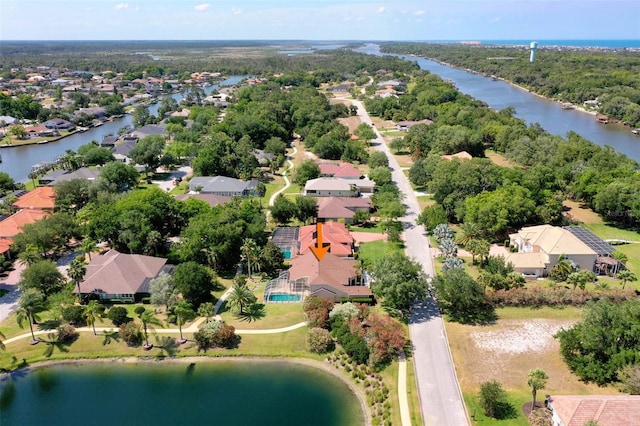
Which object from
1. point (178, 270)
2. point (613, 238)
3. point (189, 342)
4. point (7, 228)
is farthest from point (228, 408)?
point (613, 238)

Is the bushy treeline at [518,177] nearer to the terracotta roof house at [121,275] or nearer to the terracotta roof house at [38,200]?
the terracotta roof house at [121,275]

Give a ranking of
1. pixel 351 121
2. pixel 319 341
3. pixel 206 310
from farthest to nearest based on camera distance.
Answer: pixel 351 121, pixel 206 310, pixel 319 341

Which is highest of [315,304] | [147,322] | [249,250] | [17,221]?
[17,221]

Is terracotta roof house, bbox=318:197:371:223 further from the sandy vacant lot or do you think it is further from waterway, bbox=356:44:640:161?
waterway, bbox=356:44:640:161

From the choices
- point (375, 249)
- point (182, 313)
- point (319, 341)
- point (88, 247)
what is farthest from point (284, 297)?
point (88, 247)

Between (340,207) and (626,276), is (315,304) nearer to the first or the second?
(340,207)

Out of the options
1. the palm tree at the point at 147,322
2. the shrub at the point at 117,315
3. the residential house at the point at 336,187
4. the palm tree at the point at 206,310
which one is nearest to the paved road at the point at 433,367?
the palm tree at the point at 206,310
